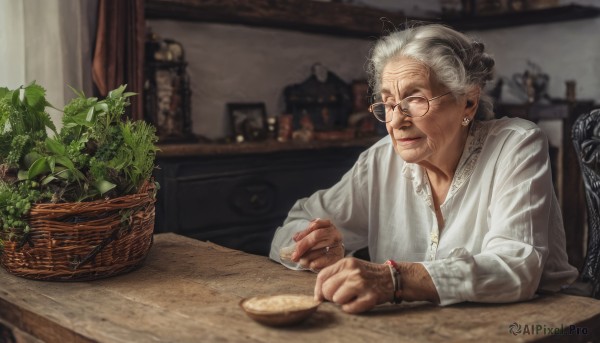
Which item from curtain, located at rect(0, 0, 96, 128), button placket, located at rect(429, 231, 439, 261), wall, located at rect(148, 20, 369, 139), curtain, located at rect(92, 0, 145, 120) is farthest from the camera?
wall, located at rect(148, 20, 369, 139)

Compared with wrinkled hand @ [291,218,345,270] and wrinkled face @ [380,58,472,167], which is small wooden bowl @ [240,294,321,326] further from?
wrinkled face @ [380,58,472,167]

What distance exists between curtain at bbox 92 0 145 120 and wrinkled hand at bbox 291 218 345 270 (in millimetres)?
1985

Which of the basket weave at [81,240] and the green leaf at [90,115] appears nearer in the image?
the basket weave at [81,240]

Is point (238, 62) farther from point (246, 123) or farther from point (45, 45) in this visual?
point (45, 45)

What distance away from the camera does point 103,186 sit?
4.97 ft

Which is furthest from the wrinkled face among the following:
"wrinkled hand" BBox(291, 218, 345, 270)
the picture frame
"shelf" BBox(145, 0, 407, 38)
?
the picture frame

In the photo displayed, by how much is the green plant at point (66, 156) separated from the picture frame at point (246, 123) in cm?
269

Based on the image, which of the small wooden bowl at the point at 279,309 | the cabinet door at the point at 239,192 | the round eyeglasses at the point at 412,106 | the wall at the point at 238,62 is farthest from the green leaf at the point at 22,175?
the wall at the point at 238,62

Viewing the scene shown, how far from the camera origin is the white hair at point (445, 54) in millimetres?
1876

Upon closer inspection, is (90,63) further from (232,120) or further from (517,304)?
(517,304)

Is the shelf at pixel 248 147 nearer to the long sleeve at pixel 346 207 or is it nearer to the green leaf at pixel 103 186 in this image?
the long sleeve at pixel 346 207

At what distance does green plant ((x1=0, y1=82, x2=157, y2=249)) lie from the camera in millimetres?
1515

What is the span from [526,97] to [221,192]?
2.84 meters

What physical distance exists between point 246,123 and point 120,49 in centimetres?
124
